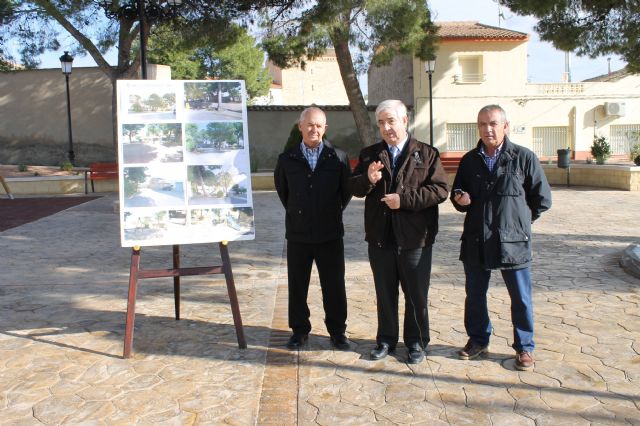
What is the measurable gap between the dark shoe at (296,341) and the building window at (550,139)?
1108 inches

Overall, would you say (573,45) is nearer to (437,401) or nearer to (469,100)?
(437,401)

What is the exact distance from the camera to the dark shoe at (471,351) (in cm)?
399

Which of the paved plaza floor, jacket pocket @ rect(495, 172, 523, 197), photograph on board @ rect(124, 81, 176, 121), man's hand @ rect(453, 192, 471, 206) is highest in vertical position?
photograph on board @ rect(124, 81, 176, 121)

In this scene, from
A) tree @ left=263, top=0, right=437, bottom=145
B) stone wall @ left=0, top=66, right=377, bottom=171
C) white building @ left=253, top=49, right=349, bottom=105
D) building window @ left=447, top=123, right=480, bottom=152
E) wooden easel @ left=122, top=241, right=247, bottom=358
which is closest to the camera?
wooden easel @ left=122, top=241, right=247, bottom=358

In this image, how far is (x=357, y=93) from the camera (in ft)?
57.8

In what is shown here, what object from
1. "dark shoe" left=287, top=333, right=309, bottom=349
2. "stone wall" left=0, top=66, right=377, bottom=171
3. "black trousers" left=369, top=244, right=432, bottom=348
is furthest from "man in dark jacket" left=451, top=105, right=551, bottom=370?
"stone wall" left=0, top=66, right=377, bottom=171

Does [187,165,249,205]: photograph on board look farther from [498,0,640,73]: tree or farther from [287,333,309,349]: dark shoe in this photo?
[498,0,640,73]: tree

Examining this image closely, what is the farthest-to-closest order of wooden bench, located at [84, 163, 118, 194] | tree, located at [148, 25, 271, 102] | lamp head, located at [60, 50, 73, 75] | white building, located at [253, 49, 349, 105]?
white building, located at [253, 49, 349, 105] < tree, located at [148, 25, 271, 102] < lamp head, located at [60, 50, 73, 75] < wooden bench, located at [84, 163, 118, 194]

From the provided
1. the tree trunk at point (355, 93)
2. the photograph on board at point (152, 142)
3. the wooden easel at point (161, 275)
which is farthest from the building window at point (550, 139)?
the photograph on board at point (152, 142)

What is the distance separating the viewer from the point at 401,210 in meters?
3.78

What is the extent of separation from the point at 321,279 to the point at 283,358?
1.95 ft

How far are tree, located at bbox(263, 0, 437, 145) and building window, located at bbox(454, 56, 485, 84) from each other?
10403 millimetres

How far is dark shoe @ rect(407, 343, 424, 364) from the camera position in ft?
12.9

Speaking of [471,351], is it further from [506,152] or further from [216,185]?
[216,185]
